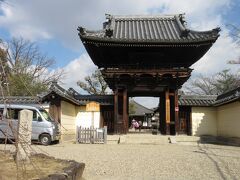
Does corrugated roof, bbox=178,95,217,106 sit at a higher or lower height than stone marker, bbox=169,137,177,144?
higher

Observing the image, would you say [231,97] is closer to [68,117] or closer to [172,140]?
[172,140]

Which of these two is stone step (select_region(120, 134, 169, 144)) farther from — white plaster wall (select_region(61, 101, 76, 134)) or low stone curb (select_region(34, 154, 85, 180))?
low stone curb (select_region(34, 154, 85, 180))

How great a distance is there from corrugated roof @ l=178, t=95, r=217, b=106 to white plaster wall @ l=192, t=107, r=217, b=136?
0.39 m

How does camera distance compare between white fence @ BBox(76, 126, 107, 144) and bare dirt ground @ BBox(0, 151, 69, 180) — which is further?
white fence @ BBox(76, 126, 107, 144)

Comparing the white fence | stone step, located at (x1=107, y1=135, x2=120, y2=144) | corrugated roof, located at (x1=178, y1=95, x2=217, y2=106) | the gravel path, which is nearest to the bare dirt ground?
the gravel path

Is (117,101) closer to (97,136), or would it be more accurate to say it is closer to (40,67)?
(97,136)

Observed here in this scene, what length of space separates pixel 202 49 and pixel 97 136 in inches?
332

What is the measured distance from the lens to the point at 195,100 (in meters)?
23.8

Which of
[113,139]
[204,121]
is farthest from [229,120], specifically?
[113,139]

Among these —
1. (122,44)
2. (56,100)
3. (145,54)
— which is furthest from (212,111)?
(56,100)

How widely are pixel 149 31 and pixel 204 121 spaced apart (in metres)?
7.15

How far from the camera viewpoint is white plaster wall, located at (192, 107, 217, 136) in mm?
23406

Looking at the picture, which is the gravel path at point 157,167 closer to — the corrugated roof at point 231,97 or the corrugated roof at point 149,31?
the corrugated roof at point 231,97

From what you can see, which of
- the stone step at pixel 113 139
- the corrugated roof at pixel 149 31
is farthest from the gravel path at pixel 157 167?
the corrugated roof at pixel 149 31
